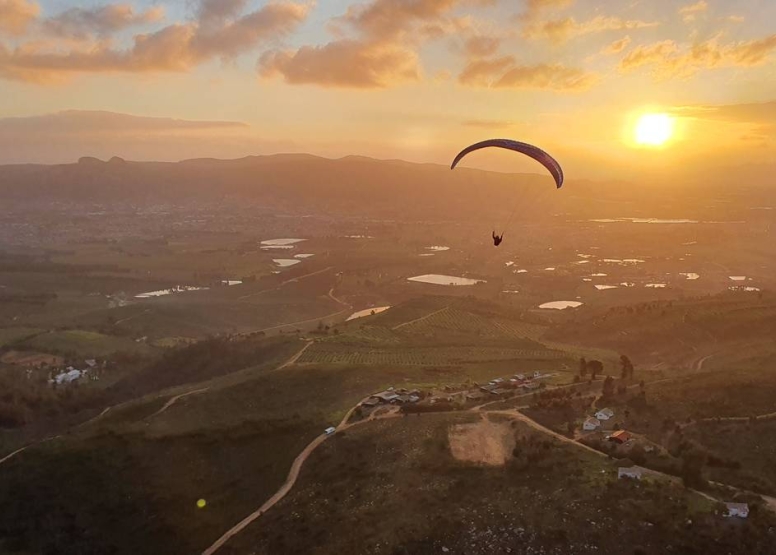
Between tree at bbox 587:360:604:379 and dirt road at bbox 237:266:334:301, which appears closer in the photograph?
tree at bbox 587:360:604:379

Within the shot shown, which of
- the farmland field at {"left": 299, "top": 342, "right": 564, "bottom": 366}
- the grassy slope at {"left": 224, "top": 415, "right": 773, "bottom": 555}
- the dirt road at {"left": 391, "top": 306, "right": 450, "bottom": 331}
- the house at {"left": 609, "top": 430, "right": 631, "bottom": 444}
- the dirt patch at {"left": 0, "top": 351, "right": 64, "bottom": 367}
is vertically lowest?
the dirt patch at {"left": 0, "top": 351, "right": 64, "bottom": 367}

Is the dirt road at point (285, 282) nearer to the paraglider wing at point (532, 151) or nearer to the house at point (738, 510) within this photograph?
the paraglider wing at point (532, 151)

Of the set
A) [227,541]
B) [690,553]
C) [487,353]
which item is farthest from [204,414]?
[690,553]

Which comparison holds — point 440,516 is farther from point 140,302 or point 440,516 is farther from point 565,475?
point 140,302

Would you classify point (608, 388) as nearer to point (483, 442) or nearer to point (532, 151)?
point (483, 442)

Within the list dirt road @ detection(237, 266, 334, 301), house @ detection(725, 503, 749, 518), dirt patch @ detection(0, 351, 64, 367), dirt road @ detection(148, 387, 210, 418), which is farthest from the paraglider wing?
dirt road @ detection(237, 266, 334, 301)

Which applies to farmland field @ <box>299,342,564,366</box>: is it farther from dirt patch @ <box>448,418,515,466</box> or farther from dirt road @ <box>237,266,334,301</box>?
dirt road @ <box>237,266,334,301</box>

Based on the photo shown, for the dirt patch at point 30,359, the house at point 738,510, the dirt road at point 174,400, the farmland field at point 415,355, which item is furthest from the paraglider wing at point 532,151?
the dirt patch at point 30,359
